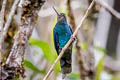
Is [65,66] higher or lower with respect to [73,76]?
higher

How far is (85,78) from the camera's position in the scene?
9.50ft

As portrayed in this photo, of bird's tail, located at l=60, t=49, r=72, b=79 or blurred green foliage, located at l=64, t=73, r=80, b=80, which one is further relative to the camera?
blurred green foliage, located at l=64, t=73, r=80, b=80

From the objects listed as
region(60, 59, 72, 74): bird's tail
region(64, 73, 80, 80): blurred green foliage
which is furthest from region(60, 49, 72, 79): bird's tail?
region(64, 73, 80, 80): blurred green foliage

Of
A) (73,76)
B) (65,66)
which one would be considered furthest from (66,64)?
(73,76)

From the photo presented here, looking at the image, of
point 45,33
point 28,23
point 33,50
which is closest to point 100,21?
point 45,33

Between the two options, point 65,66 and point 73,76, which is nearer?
point 65,66

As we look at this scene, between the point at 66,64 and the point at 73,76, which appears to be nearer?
the point at 66,64

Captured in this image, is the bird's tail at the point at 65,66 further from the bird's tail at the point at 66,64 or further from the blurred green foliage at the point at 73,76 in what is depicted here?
the blurred green foliage at the point at 73,76

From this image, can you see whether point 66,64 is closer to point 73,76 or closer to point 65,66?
point 65,66

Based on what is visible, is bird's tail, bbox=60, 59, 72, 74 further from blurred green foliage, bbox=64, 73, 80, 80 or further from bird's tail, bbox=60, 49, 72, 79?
blurred green foliage, bbox=64, 73, 80, 80

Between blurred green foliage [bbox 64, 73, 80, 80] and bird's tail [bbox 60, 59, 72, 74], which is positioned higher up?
bird's tail [bbox 60, 59, 72, 74]

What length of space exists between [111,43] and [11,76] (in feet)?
16.2

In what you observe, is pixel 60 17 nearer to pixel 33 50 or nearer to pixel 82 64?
pixel 82 64

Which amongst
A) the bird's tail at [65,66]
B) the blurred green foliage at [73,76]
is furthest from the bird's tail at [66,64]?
the blurred green foliage at [73,76]
